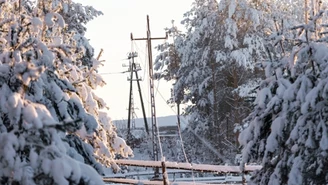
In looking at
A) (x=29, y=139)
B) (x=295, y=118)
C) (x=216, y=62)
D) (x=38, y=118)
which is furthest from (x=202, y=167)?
(x=216, y=62)

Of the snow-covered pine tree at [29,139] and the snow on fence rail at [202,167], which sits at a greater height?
the snow-covered pine tree at [29,139]

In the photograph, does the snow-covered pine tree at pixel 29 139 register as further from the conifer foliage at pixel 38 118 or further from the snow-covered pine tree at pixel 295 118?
the snow-covered pine tree at pixel 295 118

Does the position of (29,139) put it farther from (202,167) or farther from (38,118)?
(202,167)

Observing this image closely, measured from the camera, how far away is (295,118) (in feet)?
17.8

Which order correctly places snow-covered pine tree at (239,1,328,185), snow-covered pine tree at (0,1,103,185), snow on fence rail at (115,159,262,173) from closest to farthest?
snow-covered pine tree at (0,1,103,185) < snow-covered pine tree at (239,1,328,185) < snow on fence rail at (115,159,262,173)

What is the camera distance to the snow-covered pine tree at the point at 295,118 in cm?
516

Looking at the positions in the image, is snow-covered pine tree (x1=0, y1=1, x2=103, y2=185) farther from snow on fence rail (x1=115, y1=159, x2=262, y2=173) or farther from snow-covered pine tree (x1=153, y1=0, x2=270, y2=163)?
snow-covered pine tree (x1=153, y1=0, x2=270, y2=163)

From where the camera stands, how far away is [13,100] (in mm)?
4070

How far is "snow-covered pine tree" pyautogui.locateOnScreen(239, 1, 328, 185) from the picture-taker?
16.9ft

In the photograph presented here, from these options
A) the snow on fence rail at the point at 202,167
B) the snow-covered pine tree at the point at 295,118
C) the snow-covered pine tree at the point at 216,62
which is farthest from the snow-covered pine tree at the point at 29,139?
the snow-covered pine tree at the point at 216,62

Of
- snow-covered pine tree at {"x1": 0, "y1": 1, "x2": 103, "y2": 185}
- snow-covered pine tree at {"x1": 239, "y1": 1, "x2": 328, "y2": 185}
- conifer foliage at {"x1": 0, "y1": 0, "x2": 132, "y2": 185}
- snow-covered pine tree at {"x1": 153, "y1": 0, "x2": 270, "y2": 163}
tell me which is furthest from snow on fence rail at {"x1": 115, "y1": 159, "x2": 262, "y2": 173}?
snow-covered pine tree at {"x1": 153, "y1": 0, "x2": 270, "y2": 163}

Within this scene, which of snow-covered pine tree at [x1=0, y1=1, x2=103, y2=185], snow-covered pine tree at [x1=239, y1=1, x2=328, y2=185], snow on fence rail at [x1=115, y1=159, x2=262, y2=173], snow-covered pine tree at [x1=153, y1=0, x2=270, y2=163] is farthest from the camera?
snow-covered pine tree at [x1=153, y1=0, x2=270, y2=163]

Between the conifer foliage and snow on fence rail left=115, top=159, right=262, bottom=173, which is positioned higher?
the conifer foliage

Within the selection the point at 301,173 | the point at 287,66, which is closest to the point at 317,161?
the point at 301,173
